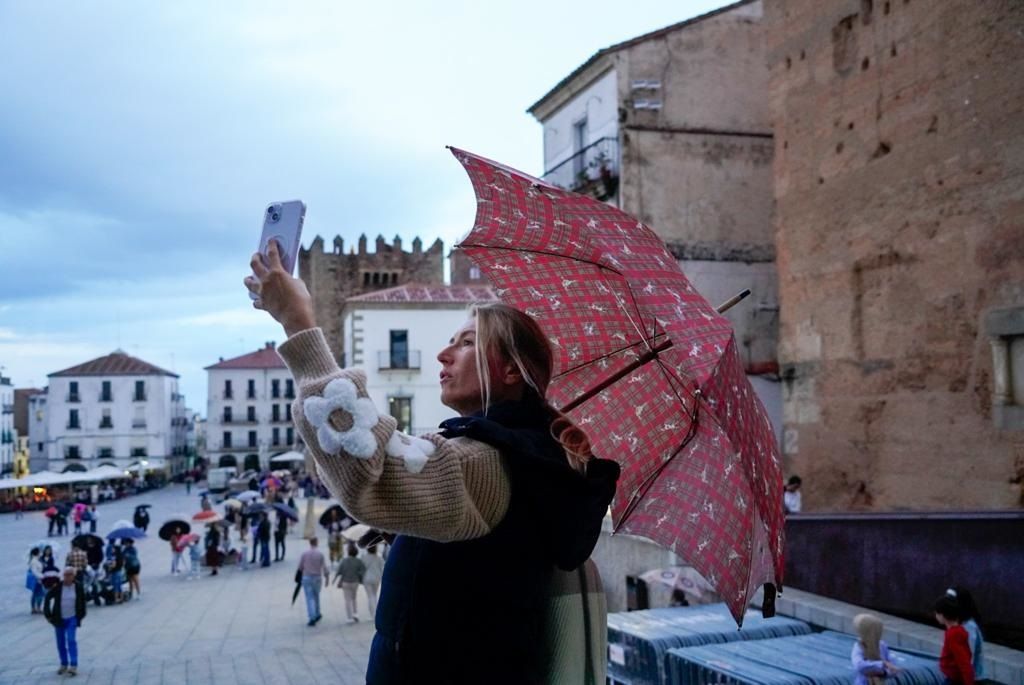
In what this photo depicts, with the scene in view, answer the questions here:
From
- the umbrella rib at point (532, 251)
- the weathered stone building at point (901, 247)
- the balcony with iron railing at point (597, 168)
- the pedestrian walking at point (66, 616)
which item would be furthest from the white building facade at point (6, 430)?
the umbrella rib at point (532, 251)

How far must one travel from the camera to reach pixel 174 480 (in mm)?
88000

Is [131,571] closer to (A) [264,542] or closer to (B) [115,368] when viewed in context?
(A) [264,542]

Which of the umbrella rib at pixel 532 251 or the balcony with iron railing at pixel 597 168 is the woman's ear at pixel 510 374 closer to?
the umbrella rib at pixel 532 251

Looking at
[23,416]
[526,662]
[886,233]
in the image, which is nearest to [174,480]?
[23,416]

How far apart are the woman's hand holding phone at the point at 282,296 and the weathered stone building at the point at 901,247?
9392mm

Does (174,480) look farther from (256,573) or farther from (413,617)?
(413,617)

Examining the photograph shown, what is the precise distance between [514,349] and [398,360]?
3898cm

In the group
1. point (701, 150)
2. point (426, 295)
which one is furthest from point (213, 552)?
point (426, 295)

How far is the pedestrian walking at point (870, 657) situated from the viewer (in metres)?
5.96

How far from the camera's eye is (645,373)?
3.60m

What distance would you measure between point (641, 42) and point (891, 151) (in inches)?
409

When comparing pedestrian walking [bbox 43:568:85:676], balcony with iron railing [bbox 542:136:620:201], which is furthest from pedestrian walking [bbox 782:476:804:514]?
balcony with iron railing [bbox 542:136:620:201]

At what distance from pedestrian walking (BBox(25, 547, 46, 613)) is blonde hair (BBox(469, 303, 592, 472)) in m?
17.6

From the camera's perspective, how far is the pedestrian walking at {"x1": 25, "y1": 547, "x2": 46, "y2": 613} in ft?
58.2
